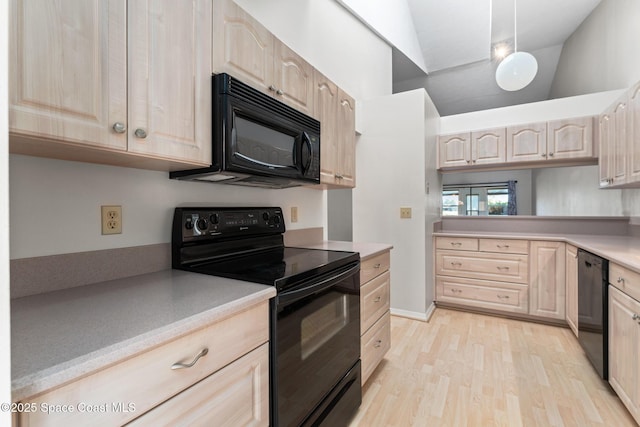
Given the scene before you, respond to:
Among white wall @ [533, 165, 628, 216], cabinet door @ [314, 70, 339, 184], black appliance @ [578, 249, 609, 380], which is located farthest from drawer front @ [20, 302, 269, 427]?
white wall @ [533, 165, 628, 216]

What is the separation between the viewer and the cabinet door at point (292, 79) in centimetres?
155

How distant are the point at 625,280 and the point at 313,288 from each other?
5.85 ft

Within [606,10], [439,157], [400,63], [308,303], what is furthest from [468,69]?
[308,303]

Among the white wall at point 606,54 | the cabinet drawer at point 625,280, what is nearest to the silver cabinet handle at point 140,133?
the cabinet drawer at point 625,280

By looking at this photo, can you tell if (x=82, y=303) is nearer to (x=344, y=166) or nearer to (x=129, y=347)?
(x=129, y=347)

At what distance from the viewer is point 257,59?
1407 mm

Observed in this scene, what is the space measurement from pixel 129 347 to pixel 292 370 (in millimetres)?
673

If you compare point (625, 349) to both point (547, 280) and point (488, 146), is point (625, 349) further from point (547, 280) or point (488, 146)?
point (488, 146)

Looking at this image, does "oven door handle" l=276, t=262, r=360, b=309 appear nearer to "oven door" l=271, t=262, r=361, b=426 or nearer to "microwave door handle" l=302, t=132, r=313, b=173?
"oven door" l=271, t=262, r=361, b=426

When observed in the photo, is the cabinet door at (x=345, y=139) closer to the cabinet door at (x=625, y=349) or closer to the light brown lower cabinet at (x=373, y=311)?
the light brown lower cabinet at (x=373, y=311)

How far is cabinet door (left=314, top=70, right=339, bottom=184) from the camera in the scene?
1.91 meters

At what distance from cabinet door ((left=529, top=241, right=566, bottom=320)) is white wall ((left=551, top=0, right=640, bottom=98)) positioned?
69.2 inches

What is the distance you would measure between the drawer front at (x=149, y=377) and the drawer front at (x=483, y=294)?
297 centimetres

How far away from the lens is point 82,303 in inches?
34.9
